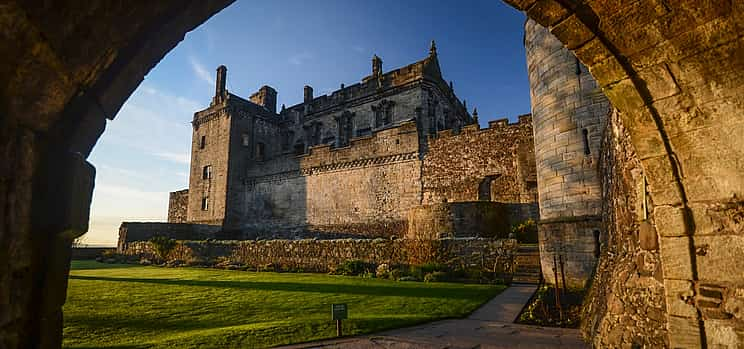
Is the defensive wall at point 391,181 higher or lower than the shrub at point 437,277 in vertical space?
higher

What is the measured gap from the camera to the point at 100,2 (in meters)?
1.68

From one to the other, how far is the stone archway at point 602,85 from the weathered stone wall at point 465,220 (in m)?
13.4

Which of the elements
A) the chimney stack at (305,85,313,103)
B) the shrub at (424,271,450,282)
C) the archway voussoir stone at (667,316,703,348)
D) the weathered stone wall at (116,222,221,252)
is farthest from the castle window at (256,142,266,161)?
the archway voussoir stone at (667,316,703,348)

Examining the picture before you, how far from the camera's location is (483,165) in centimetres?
2059

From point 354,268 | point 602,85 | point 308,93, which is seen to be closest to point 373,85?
point 308,93

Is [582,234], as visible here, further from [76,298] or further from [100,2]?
[76,298]

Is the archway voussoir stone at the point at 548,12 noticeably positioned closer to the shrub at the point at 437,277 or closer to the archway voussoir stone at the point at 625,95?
the archway voussoir stone at the point at 625,95

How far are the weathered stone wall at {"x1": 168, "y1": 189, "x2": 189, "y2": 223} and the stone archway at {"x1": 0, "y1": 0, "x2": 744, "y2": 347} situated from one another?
36.7 meters

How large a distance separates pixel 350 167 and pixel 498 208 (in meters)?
11.3

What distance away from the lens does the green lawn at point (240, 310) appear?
545 centimetres

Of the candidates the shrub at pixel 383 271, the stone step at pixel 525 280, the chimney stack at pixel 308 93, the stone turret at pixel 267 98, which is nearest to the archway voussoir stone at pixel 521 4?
the stone step at pixel 525 280

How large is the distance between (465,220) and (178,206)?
31248 mm

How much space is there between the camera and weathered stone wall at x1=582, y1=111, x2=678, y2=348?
339 cm

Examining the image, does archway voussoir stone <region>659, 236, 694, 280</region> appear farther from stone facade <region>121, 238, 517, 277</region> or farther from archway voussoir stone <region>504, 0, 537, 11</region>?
stone facade <region>121, 238, 517, 277</region>
